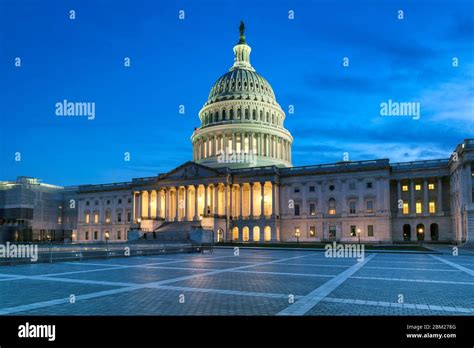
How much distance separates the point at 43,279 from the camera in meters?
21.7

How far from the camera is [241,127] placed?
116 m

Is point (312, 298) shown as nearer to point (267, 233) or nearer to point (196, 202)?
point (267, 233)

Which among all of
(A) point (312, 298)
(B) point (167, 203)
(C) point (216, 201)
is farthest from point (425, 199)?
(A) point (312, 298)

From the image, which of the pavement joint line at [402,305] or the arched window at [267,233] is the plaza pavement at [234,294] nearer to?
the pavement joint line at [402,305]

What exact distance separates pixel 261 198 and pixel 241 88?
4249cm

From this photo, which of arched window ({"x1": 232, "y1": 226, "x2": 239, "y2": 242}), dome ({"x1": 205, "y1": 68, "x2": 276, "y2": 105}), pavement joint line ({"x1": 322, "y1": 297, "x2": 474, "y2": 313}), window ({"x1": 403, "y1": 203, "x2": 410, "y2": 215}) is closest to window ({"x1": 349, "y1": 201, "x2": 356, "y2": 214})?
window ({"x1": 403, "y1": 203, "x2": 410, "y2": 215})

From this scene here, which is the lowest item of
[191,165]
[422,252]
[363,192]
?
[422,252]

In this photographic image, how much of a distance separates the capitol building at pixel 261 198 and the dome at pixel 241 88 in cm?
72

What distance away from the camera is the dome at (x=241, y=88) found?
403ft

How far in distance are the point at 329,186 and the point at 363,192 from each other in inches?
278

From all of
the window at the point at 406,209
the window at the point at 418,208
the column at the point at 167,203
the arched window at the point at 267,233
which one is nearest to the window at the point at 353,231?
the window at the point at 406,209

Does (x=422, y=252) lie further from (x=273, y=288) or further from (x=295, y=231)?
(x=295, y=231)
